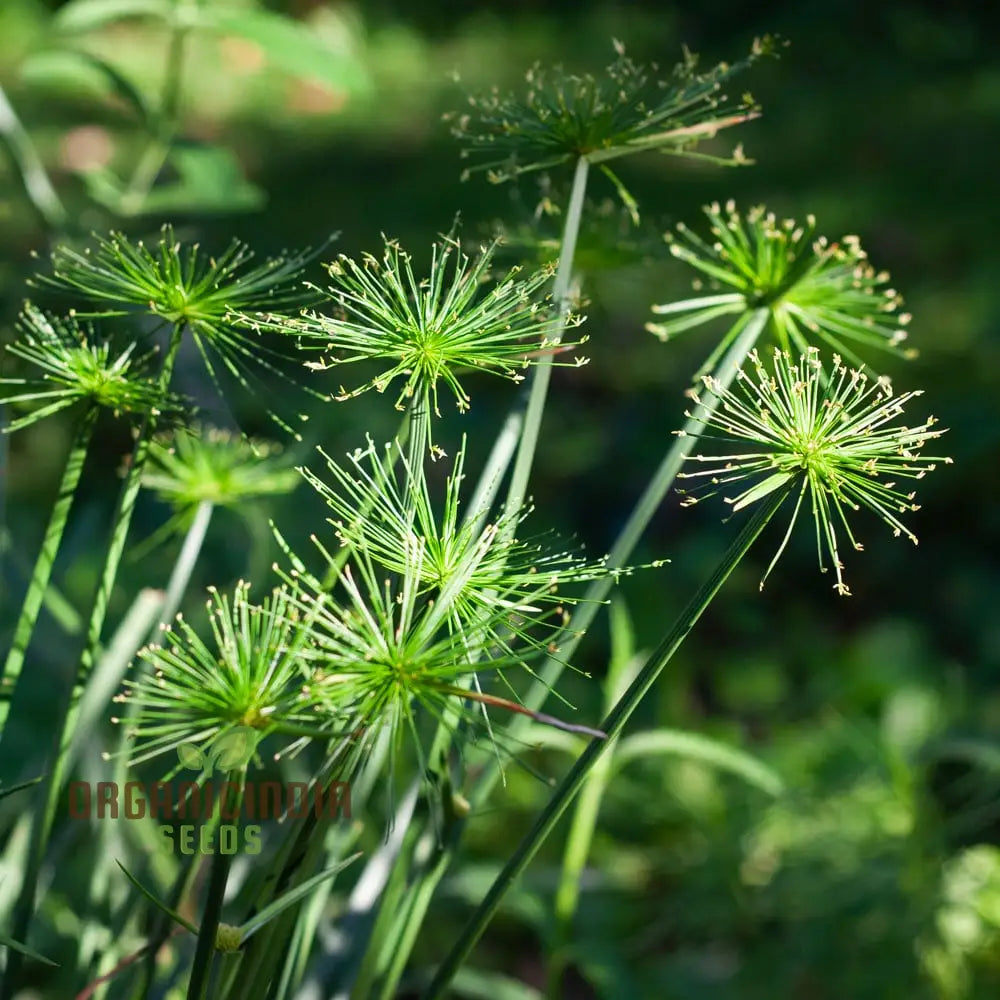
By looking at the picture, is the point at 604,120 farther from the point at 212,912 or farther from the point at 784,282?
the point at 212,912

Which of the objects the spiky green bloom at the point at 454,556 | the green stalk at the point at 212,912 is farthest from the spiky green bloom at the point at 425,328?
the green stalk at the point at 212,912

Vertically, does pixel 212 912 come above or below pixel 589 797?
below

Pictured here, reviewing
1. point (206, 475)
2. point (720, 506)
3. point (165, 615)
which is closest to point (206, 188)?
point (206, 475)

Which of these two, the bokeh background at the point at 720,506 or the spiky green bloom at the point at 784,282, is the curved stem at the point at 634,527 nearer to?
the spiky green bloom at the point at 784,282

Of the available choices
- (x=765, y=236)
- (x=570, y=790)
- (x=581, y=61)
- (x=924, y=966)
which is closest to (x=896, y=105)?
(x=581, y=61)

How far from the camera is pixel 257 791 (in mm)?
623

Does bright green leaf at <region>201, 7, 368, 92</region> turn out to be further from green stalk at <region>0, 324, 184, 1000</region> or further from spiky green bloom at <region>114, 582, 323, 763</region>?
spiky green bloom at <region>114, 582, 323, 763</region>

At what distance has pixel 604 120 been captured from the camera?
0.58 metres

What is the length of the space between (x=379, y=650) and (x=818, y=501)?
171 millimetres

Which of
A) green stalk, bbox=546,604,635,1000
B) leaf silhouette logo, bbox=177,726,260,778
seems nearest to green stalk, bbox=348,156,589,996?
leaf silhouette logo, bbox=177,726,260,778

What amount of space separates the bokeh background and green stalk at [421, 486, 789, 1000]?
0.30 meters

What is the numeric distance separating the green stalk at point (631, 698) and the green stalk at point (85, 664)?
0.67ft

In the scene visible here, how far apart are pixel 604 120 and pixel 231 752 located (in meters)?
0.36

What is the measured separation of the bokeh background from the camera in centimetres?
109
